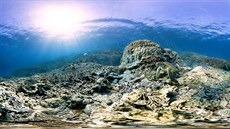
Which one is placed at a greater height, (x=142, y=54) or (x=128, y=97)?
(x=142, y=54)

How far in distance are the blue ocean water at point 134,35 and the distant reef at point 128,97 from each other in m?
21.2

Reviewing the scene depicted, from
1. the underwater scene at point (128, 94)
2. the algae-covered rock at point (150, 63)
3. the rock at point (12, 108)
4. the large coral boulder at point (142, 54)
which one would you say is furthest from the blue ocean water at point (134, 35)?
the rock at point (12, 108)

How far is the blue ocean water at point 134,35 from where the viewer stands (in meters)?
33.5

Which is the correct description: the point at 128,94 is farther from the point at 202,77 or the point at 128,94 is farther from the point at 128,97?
the point at 202,77

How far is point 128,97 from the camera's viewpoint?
9.41 m

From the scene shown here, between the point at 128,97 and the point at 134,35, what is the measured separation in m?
28.5

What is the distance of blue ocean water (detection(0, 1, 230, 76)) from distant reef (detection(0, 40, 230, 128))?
21.2 m

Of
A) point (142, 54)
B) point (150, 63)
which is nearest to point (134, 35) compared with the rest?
point (142, 54)

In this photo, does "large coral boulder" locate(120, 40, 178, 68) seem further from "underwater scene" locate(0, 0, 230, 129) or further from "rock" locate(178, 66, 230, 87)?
"rock" locate(178, 66, 230, 87)

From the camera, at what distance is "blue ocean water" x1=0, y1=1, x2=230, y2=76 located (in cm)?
3350

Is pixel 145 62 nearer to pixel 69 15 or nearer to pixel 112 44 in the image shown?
pixel 69 15

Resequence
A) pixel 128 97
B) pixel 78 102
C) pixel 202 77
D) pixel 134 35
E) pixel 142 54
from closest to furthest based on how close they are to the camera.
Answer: pixel 78 102
pixel 128 97
pixel 202 77
pixel 142 54
pixel 134 35

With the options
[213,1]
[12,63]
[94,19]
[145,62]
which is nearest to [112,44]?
[94,19]

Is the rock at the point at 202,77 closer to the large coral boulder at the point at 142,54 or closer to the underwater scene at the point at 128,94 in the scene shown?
the underwater scene at the point at 128,94
